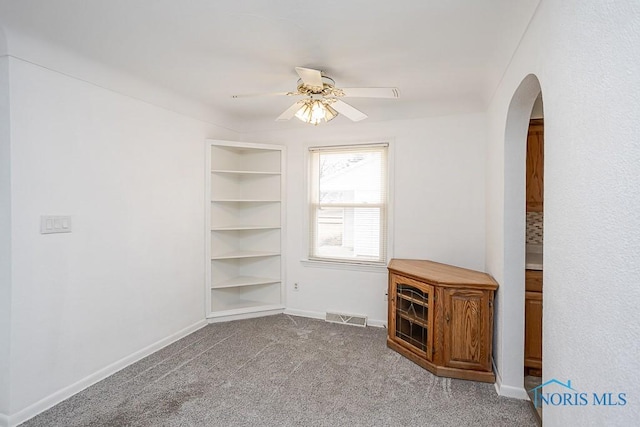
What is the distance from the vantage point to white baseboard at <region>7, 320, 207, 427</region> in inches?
81.5

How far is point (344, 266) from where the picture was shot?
157 inches

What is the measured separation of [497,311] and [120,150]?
3.41 m

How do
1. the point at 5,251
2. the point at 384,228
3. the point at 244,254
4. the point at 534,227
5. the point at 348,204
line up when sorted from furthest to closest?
the point at 244,254 → the point at 348,204 → the point at 384,228 → the point at 534,227 → the point at 5,251

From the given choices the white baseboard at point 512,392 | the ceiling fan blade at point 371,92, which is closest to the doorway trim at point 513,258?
the white baseboard at point 512,392

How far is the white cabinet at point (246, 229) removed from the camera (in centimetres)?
399

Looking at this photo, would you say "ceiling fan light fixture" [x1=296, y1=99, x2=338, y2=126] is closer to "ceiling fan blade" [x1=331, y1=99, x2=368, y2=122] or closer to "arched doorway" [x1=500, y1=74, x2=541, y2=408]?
"ceiling fan blade" [x1=331, y1=99, x2=368, y2=122]

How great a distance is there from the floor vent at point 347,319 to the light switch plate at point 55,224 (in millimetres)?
2809

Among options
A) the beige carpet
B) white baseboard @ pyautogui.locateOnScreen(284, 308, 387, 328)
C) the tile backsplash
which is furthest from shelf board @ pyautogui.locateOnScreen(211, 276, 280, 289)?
the tile backsplash

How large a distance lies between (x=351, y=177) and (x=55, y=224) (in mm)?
2895

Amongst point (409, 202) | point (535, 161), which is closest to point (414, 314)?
point (409, 202)

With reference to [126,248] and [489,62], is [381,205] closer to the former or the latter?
[489,62]

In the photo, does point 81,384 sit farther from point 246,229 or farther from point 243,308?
point 246,229

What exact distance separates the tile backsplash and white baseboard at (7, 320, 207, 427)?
146 inches

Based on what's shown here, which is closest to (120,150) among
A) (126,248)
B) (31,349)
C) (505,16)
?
(126,248)
